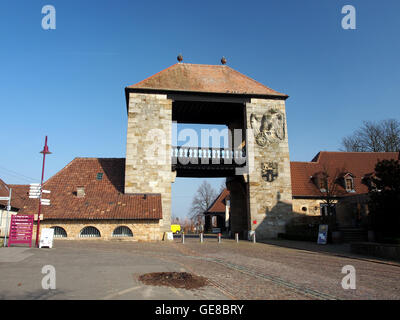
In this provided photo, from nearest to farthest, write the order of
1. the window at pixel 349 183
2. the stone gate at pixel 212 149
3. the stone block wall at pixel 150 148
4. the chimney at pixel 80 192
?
the chimney at pixel 80 192 → the stone block wall at pixel 150 148 → the stone gate at pixel 212 149 → the window at pixel 349 183

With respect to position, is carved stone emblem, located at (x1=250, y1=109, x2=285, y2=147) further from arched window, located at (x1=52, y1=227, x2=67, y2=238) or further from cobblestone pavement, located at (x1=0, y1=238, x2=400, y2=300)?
arched window, located at (x1=52, y1=227, x2=67, y2=238)

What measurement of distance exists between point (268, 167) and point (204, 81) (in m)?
9.50

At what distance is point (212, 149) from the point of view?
1049 inches

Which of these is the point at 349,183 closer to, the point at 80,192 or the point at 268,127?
the point at 268,127

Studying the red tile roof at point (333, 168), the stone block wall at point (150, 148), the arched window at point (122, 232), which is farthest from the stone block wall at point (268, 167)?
the arched window at point (122, 232)

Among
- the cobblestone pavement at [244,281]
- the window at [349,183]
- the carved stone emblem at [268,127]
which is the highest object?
the carved stone emblem at [268,127]

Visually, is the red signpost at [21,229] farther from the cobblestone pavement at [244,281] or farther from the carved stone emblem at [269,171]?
the carved stone emblem at [269,171]

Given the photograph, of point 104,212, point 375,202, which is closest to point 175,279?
point 375,202

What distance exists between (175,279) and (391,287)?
18.1ft

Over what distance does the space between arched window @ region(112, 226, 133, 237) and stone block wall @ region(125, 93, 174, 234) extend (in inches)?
99.1

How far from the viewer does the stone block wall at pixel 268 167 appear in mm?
26453

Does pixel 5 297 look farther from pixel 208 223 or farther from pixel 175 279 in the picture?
pixel 208 223

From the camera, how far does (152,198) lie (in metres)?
24.8

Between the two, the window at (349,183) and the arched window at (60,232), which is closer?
the arched window at (60,232)
